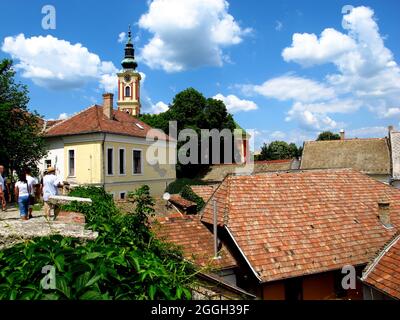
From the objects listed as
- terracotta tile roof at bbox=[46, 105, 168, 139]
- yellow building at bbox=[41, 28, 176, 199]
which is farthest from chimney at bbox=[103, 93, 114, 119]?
terracotta tile roof at bbox=[46, 105, 168, 139]

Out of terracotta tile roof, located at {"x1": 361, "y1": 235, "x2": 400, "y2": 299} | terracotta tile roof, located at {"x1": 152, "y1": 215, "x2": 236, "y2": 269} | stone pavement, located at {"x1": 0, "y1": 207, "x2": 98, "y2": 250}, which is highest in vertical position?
stone pavement, located at {"x1": 0, "y1": 207, "x2": 98, "y2": 250}

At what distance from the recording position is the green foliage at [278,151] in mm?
75188

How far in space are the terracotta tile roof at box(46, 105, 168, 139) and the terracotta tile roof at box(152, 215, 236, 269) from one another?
53.1 feet

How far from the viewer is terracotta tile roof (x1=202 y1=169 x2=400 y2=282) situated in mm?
11805

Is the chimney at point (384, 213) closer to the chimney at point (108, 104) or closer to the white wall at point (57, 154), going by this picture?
the chimney at point (108, 104)

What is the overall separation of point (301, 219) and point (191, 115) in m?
35.8

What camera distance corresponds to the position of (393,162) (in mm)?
37000

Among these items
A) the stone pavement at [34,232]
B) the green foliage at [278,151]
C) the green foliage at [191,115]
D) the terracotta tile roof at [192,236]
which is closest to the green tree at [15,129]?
the terracotta tile roof at [192,236]

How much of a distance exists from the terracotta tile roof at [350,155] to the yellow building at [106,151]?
18.3 meters

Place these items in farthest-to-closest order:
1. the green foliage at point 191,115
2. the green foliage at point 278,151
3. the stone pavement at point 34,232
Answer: the green foliage at point 278,151, the green foliage at point 191,115, the stone pavement at point 34,232

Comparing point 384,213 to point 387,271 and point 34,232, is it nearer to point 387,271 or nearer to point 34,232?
point 387,271

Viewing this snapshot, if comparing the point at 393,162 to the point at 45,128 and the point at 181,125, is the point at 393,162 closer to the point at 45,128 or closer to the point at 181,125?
the point at 181,125

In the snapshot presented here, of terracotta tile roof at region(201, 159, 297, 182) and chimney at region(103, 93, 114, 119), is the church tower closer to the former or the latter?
terracotta tile roof at region(201, 159, 297, 182)

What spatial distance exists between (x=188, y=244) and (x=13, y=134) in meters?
12.3
